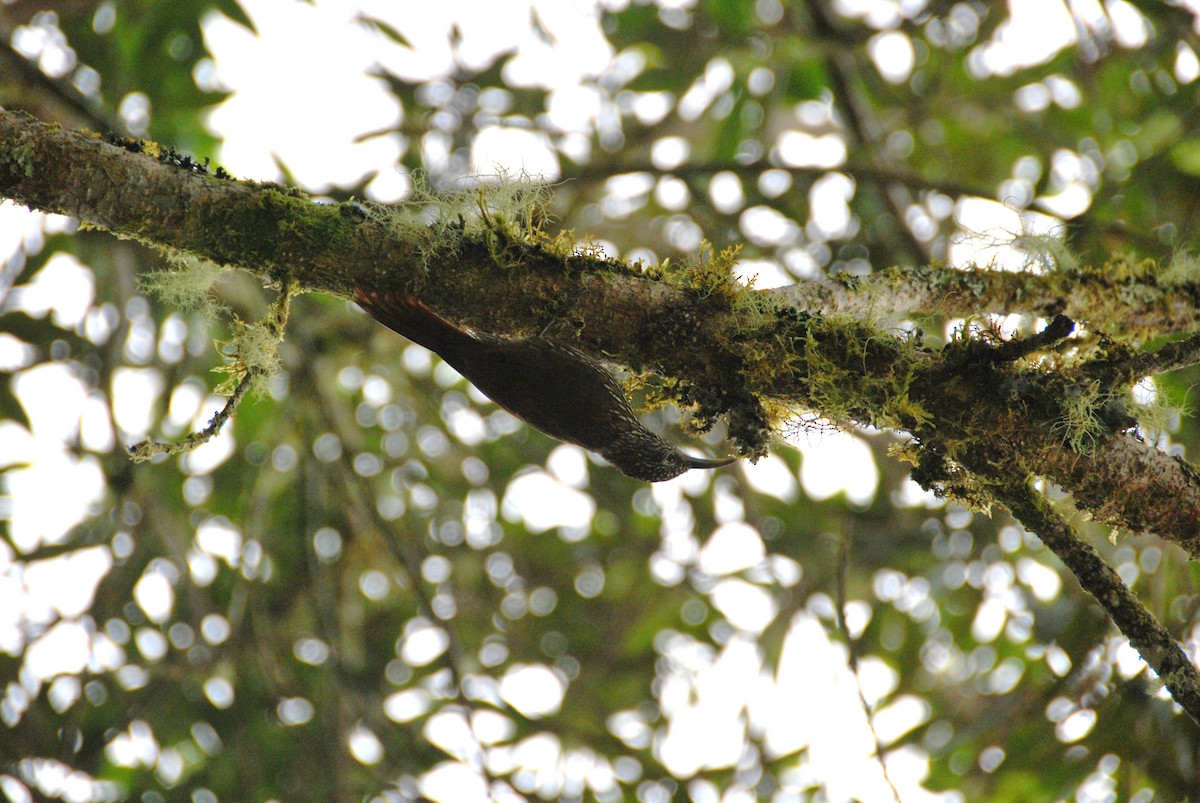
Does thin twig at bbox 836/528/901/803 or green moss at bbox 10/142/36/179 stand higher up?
green moss at bbox 10/142/36/179

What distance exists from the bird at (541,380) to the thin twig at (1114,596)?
524mm

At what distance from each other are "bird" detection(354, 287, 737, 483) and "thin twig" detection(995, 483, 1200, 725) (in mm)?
524

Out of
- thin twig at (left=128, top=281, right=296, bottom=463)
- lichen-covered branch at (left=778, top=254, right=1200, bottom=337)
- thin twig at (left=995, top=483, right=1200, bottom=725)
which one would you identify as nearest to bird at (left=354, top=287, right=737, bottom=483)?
thin twig at (left=128, top=281, right=296, bottom=463)

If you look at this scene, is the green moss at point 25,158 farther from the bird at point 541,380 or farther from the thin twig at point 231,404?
the bird at point 541,380

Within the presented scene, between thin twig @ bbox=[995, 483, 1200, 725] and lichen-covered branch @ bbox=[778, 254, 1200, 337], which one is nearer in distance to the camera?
thin twig @ bbox=[995, 483, 1200, 725]

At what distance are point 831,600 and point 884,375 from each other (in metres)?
2.41

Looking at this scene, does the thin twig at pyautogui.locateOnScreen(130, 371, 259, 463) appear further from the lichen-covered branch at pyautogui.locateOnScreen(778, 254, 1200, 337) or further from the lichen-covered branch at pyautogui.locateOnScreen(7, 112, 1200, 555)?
the lichen-covered branch at pyautogui.locateOnScreen(778, 254, 1200, 337)

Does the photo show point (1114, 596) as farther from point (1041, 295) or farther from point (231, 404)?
point (231, 404)

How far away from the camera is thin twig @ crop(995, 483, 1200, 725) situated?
1526mm

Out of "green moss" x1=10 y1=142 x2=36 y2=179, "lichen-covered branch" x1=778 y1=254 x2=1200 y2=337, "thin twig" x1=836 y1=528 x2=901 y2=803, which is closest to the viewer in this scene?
"green moss" x1=10 y1=142 x2=36 y2=179

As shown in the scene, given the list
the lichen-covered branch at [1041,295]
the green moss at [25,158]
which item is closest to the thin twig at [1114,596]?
the lichen-covered branch at [1041,295]

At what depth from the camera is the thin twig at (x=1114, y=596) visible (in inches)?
60.1

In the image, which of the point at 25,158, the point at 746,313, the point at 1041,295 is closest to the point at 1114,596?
the point at 1041,295

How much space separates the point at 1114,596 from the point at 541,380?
1.05 meters
